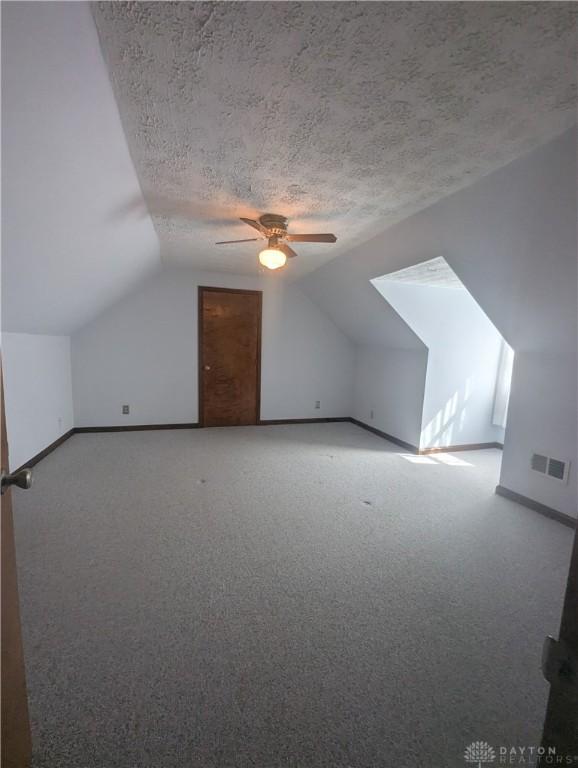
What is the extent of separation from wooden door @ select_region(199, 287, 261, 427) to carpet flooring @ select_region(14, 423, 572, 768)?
1.94 meters

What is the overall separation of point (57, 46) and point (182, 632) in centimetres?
224

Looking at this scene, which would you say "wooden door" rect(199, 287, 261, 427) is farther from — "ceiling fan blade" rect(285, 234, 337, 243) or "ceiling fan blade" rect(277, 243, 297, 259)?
"ceiling fan blade" rect(285, 234, 337, 243)

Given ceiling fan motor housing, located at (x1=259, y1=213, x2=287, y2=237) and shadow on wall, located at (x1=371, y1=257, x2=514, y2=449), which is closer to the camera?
ceiling fan motor housing, located at (x1=259, y1=213, x2=287, y2=237)

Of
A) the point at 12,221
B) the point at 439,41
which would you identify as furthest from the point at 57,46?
the point at 439,41

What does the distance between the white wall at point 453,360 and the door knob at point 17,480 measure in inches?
138

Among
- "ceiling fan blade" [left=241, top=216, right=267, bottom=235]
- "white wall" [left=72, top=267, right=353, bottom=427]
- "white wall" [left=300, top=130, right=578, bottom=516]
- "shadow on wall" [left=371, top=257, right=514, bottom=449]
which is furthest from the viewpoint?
"white wall" [left=72, top=267, right=353, bottom=427]

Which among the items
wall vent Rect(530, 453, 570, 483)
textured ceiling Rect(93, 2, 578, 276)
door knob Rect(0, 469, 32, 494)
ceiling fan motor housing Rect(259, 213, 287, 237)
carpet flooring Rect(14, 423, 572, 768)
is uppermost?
textured ceiling Rect(93, 2, 578, 276)

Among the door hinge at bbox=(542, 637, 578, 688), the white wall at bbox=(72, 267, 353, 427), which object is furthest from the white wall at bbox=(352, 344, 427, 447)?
the door hinge at bbox=(542, 637, 578, 688)

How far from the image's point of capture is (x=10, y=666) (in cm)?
83

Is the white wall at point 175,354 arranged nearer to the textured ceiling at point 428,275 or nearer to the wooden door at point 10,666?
the textured ceiling at point 428,275

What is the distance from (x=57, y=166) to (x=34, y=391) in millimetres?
2493

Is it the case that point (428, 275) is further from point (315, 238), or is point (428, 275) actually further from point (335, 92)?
point (335, 92)

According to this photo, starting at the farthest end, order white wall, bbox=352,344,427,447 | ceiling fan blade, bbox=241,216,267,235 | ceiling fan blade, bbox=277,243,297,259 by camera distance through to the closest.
→ white wall, bbox=352,344,427,447 < ceiling fan blade, bbox=277,243,297,259 < ceiling fan blade, bbox=241,216,267,235

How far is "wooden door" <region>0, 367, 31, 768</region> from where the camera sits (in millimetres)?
798
